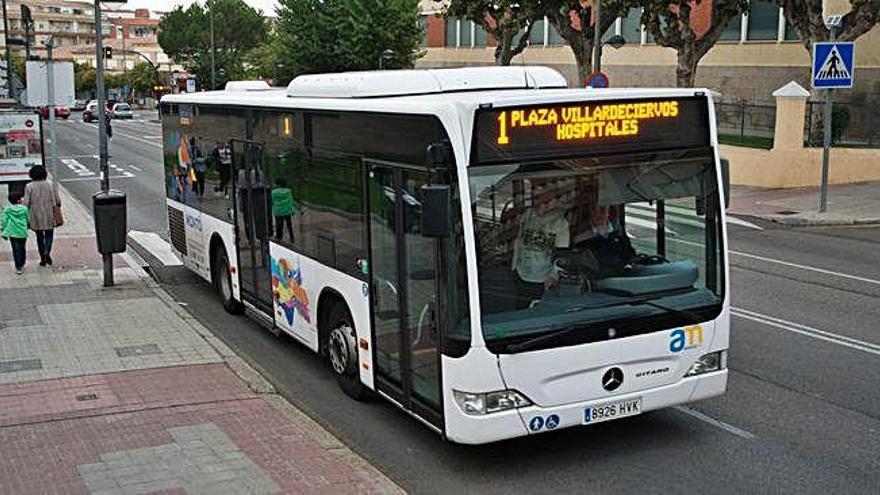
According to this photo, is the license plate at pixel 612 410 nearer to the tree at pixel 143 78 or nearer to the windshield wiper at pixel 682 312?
the windshield wiper at pixel 682 312

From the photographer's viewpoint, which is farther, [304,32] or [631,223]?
[304,32]

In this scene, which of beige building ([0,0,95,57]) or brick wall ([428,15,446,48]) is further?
beige building ([0,0,95,57])

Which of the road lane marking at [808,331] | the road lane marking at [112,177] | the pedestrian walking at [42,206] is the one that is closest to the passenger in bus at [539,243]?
the road lane marking at [808,331]

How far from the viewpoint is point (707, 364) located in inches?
314

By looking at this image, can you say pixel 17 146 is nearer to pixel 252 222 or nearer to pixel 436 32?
pixel 252 222

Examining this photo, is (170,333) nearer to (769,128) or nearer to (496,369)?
(496,369)

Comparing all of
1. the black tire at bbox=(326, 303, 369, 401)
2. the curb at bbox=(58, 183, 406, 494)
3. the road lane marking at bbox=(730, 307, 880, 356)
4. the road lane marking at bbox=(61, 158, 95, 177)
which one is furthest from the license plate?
the road lane marking at bbox=(61, 158, 95, 177)

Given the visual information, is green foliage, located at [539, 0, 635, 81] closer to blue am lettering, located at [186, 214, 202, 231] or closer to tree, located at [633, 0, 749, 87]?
tree, located at [633, 0, 749, 87]

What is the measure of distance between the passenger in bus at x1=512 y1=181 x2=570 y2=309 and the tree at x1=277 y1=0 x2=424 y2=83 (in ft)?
164

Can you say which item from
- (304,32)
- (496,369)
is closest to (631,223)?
(496,369)

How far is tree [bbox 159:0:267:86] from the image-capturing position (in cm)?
10219

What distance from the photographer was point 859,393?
9234 mm

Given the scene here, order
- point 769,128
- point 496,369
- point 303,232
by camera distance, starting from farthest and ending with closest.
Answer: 1. point 769,128
2. point 303,232
3. point 496,369

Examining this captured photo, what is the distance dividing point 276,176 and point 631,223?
4.39 metres
